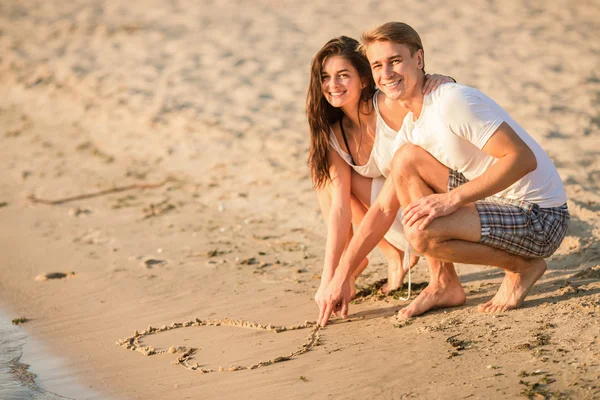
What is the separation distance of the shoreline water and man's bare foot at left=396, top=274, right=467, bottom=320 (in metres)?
1.35

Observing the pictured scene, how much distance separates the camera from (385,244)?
4.07 metres

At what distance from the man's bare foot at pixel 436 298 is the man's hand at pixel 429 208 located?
17.3 inches

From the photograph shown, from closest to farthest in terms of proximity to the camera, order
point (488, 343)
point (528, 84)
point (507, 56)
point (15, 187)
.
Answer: point (488, 343), point (15, 187), point (528, 84), point (507, 56)

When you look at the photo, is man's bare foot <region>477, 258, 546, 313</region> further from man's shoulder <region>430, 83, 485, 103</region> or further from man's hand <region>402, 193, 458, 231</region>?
man's shoulder <region>430, 83, 485, 103</region>

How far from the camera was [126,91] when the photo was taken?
8.02 metres

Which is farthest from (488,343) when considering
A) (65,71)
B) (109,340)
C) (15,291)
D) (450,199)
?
(65,71)

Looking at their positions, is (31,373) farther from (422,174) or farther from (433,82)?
(433,82)

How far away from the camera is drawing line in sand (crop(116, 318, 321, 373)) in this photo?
3365 millimetres

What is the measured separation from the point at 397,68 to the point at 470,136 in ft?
1.45

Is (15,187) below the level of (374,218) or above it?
above

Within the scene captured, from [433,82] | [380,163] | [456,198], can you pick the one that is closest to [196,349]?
[380,163]

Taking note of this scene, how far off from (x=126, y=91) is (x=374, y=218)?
4.95 metres

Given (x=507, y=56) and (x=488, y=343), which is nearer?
(x=488, y=343)

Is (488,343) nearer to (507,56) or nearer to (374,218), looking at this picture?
(374,218)
